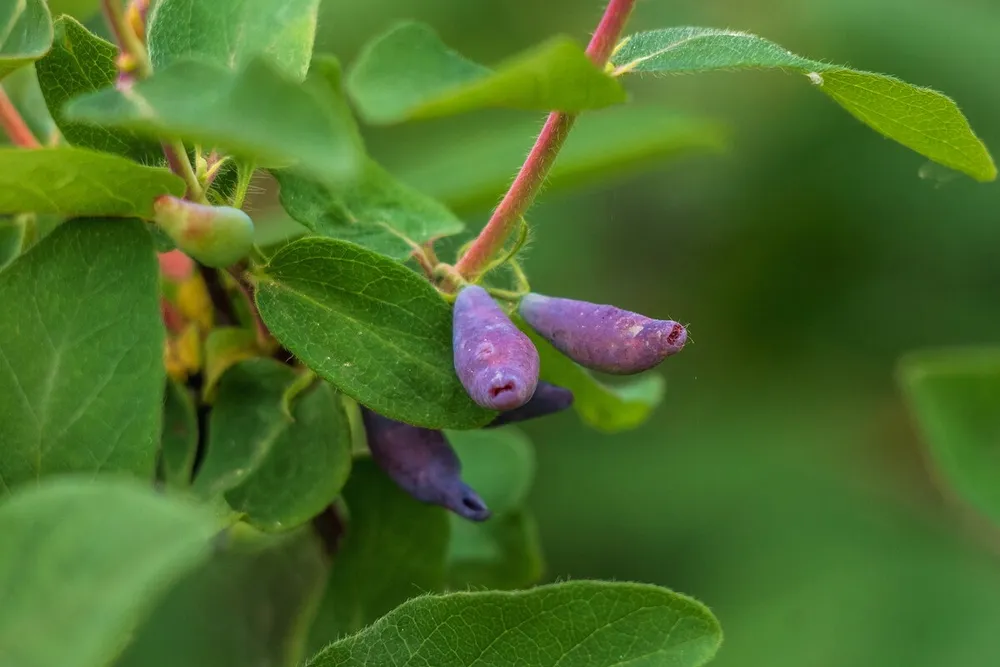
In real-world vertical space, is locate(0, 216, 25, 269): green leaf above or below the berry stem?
below

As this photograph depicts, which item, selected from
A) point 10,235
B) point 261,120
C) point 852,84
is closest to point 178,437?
point 10,235

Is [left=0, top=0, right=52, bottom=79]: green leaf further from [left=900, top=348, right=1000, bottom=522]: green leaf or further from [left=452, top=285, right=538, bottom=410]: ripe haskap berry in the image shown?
[left=900, top=348, right=1000, bottom=522]: green leaf

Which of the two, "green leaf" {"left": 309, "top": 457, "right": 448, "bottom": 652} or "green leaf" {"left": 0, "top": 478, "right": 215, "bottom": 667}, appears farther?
"green leaf" {"left": 309, "top": 457, "right": 448, "bottom": 652}

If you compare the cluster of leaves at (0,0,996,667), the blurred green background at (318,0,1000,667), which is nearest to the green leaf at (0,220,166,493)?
the cluster of leaves at (0,0,996,667)

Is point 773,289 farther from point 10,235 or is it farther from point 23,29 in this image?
point 23,29

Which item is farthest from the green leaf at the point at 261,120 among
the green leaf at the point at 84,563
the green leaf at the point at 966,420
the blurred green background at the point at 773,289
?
the blurred green background at the point at 773,289

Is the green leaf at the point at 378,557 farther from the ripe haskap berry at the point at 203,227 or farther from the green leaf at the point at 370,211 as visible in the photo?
the ripe haskap berry at the point at 203,227
